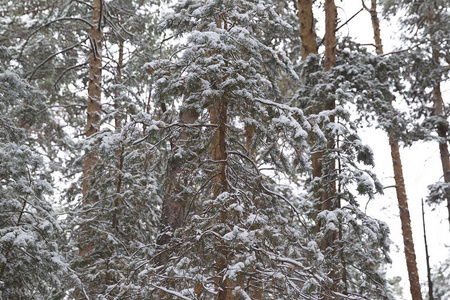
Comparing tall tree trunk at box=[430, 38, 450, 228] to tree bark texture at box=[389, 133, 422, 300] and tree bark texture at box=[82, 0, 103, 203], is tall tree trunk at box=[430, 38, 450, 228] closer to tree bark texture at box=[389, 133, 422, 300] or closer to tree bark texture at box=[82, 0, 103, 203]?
tree bark texture at box=[389, 133, 422, 300]

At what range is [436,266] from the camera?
14906 mm

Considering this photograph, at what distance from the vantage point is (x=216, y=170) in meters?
5.57

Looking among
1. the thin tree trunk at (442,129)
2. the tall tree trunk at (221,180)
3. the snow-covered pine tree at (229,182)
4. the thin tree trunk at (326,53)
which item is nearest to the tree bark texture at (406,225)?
the thin tree trunk at (442,129)

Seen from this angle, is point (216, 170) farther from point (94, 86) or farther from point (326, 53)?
point (94, 86)

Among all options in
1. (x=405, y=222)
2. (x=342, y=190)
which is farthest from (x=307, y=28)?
(x=405, y=222)

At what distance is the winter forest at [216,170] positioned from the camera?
498 cm

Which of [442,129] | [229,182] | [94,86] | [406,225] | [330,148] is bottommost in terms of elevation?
[229,182]

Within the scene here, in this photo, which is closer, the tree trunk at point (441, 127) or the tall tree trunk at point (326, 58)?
the tall tree trunk at point (326, 58)

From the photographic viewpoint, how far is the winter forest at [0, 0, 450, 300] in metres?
4.98

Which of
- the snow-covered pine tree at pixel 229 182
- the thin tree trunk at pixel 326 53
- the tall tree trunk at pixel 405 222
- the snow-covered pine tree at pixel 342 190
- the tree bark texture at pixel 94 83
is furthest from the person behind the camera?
the tall tree trunk at pixel 405 222

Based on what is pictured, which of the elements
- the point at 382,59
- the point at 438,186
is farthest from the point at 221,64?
the point at 438,186

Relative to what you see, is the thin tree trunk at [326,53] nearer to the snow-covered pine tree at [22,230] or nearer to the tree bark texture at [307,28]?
the tree bark texture at [307,28]

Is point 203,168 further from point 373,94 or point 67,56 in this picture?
point 67,56

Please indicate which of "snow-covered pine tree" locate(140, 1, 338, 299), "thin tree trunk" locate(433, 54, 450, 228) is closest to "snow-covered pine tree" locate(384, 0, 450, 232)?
"thin tree trunk" locate(433, 54, 450, 228)
